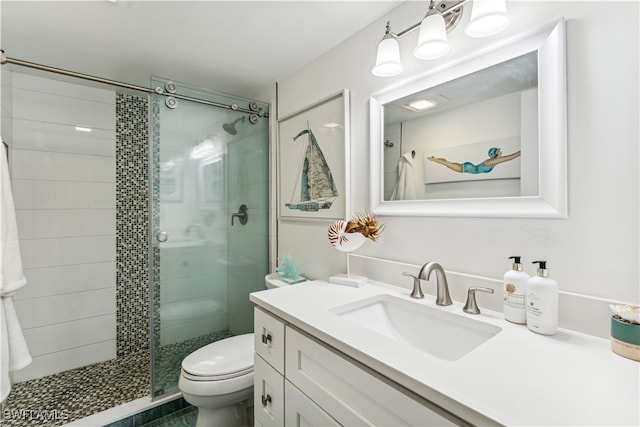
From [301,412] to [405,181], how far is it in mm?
939

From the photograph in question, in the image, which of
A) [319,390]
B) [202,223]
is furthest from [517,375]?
[202,223]

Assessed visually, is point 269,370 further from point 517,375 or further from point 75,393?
point 75,393

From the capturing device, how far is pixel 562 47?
2.73 ft

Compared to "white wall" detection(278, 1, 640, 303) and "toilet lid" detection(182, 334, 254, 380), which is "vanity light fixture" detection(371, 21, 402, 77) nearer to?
"white wall" detection(278, 1, 640, 303)

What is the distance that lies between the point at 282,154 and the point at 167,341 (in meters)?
1.42

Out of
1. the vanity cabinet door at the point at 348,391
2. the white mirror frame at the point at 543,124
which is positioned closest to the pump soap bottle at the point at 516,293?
the white mirror frame at the point at 543,124

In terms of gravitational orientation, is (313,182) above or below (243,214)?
above

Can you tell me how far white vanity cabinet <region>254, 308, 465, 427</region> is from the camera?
0.62m

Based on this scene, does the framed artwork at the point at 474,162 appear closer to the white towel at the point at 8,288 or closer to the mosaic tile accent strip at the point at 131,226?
the white towel at the point at 8,288

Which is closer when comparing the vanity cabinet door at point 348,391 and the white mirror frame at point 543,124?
the vanity cabinet door at point 348,391

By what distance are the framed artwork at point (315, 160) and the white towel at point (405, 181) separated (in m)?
0.32

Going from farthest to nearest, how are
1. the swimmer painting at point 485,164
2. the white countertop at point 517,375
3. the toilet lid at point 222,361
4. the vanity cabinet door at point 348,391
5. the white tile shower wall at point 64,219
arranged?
the white tile shower wall at point 64,219 < the toilet lid at point 222,361 < the swimmer painting at point 485,164 < the vanity cabinet door at point 348,391 < the white countertop at point 517,375

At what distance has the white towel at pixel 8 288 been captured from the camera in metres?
1.24

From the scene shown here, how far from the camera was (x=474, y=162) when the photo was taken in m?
1.05
